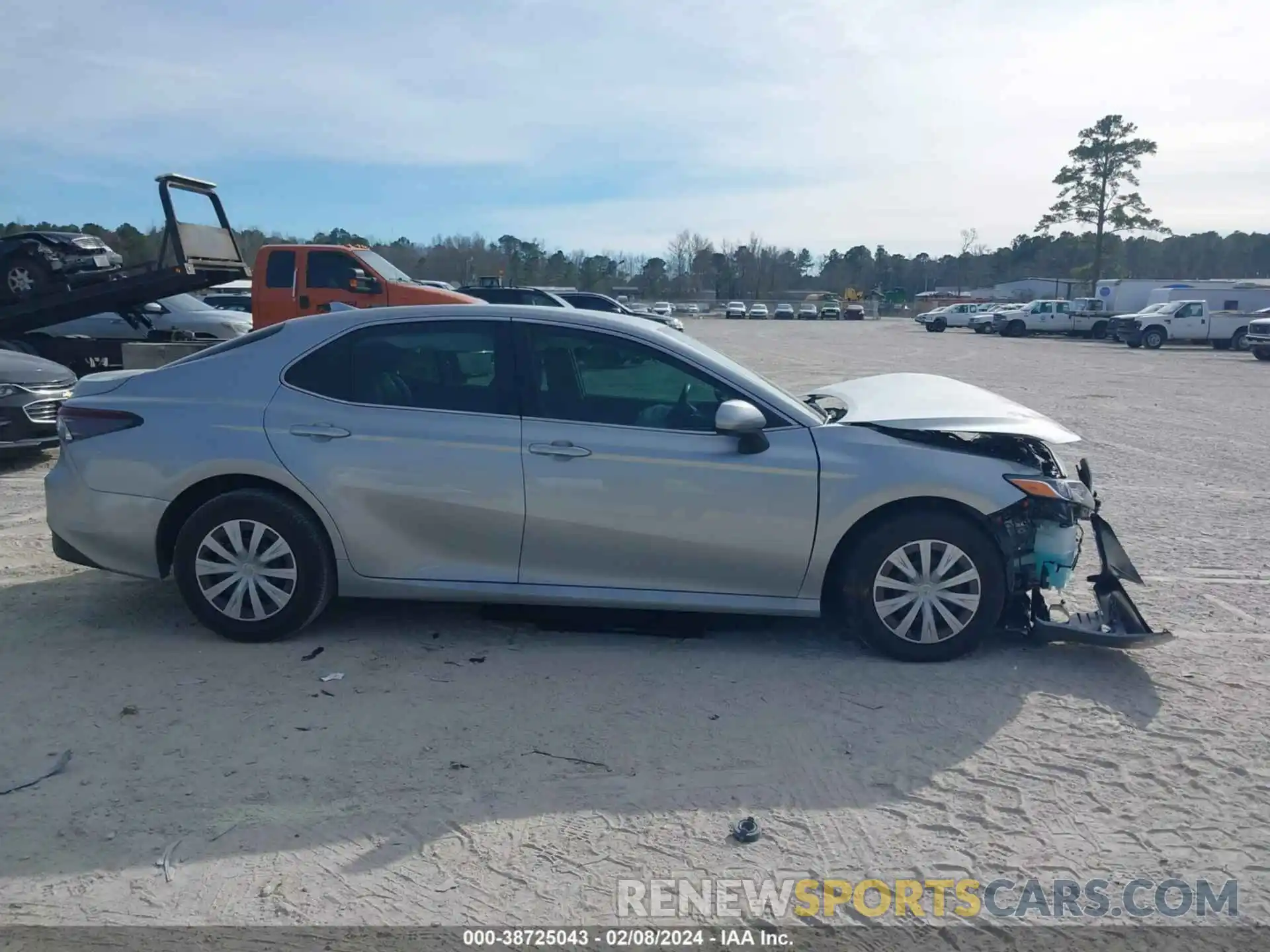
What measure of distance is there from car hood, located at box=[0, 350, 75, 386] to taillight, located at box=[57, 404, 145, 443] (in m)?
4.76

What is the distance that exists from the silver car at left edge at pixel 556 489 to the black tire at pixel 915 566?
11 mm

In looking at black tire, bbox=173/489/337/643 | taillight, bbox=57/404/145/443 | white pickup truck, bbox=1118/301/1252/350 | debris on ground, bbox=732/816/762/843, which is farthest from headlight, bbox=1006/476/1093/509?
white pickup truck, bbox=1118/301/1252/350

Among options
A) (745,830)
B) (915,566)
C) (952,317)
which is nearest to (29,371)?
(915,566)

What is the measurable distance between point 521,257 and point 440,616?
8585cm

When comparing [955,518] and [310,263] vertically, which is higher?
[310,263]

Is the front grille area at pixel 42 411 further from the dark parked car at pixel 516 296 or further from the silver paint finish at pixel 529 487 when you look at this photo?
the dark parked car at pixel 516 296

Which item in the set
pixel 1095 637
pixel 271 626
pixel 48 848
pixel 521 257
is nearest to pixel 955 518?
pixel 1095 637

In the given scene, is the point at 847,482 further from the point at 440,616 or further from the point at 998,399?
the point at 440,616

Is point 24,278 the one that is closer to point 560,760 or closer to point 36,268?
point 36,268

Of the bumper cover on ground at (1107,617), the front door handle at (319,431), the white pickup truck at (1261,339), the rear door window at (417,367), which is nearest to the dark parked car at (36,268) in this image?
the rear door window at (417,367)

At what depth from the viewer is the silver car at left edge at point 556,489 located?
4750mm

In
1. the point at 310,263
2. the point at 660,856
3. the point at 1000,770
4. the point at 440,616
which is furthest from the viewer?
the point at 310,263

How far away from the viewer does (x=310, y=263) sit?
14.3 meters

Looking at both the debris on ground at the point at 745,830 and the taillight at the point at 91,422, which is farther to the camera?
the taillight at the point at 91,422
